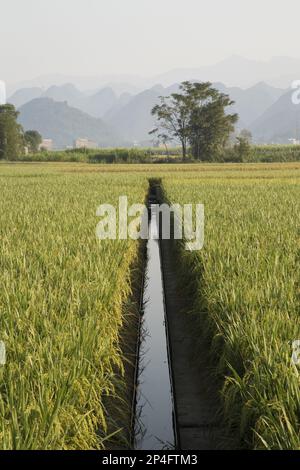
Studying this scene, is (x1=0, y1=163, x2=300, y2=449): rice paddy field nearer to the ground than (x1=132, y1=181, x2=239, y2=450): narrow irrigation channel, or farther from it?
farther from it

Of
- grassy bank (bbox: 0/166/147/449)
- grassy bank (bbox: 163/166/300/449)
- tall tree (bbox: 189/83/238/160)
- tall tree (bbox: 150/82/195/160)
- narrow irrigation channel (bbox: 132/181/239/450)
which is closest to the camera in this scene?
grassy bank (bbox: 0/166/147/449)

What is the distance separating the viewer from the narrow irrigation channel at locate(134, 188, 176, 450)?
12.1ft

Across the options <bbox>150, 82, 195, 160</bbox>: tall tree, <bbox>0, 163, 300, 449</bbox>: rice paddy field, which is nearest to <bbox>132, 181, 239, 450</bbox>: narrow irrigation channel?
<bbox>0, 163, 300, 449</bbox>: rice paddy field

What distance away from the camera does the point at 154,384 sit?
14.8ft

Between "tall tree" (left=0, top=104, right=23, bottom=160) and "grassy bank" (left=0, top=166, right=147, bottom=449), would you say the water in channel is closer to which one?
"grassy bank" (left=0, top=166, right=147, bottom=449)

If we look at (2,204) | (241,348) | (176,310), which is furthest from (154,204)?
(241,348)

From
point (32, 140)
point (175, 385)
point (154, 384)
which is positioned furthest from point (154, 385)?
point (32, 140)

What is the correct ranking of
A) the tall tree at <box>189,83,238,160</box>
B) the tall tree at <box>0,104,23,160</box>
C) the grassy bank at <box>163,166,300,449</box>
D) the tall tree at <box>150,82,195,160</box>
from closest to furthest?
the grassy bank at <box>163,166,300,449</box> → the tall tree at <box>189,83,238,160</box> → the tall tree at <box>150,82,195,160</box> → the tall tree at <box>0,104,23,160</box>

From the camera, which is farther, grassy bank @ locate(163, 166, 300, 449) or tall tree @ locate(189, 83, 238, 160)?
tall tree @ locate(189, 83, 238, 160)

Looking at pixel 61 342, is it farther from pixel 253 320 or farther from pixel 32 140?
pixel 32 140

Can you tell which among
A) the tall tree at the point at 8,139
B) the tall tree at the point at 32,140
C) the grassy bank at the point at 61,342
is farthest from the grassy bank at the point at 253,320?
the tall tree at the point at 32,140

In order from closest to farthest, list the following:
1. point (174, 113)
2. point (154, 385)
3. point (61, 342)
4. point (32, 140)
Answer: point (61, 342), point (154, 385), point (174, 113), point (32, 140)

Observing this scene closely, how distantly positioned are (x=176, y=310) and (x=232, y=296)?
217 cm
